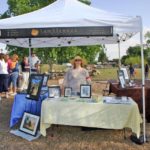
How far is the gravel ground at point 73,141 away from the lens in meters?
5.11

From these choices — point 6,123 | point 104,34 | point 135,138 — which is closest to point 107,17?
point 104,34

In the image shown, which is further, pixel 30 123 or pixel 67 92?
pixel 67 92

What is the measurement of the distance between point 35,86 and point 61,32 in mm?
1202

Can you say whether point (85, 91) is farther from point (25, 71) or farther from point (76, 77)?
point (25, 71)

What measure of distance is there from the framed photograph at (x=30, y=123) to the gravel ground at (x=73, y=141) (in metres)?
0.22

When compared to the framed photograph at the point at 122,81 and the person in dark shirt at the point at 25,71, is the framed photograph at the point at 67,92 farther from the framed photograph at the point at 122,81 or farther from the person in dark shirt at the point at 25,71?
the person in dark shirt at the point at 25,71

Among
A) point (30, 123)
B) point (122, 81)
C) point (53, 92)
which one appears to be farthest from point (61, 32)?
point (122, 81)

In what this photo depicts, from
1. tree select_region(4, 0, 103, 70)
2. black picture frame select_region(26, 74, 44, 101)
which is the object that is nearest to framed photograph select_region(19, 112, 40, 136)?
black picture frame select_region(26, 74, 44, 101)

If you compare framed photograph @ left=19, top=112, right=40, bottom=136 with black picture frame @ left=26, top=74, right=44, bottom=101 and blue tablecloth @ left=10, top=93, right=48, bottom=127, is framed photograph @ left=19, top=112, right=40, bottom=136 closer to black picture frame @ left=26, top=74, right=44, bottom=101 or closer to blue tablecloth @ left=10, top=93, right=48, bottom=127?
blue tablecloth @ left=10, top=93, right=48, bottom=127

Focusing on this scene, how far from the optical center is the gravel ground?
16.8 ft

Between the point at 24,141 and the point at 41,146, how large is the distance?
44 cm

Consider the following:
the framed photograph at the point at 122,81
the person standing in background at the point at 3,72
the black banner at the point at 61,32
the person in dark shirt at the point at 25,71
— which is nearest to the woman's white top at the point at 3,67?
the person standing in background at the point at 3,72

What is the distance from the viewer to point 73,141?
5441 mm

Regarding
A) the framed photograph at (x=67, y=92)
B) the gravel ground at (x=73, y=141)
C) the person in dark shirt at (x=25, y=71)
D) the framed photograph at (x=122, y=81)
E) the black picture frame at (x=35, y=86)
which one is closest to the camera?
the gravel ground at (x=73, y=141)
